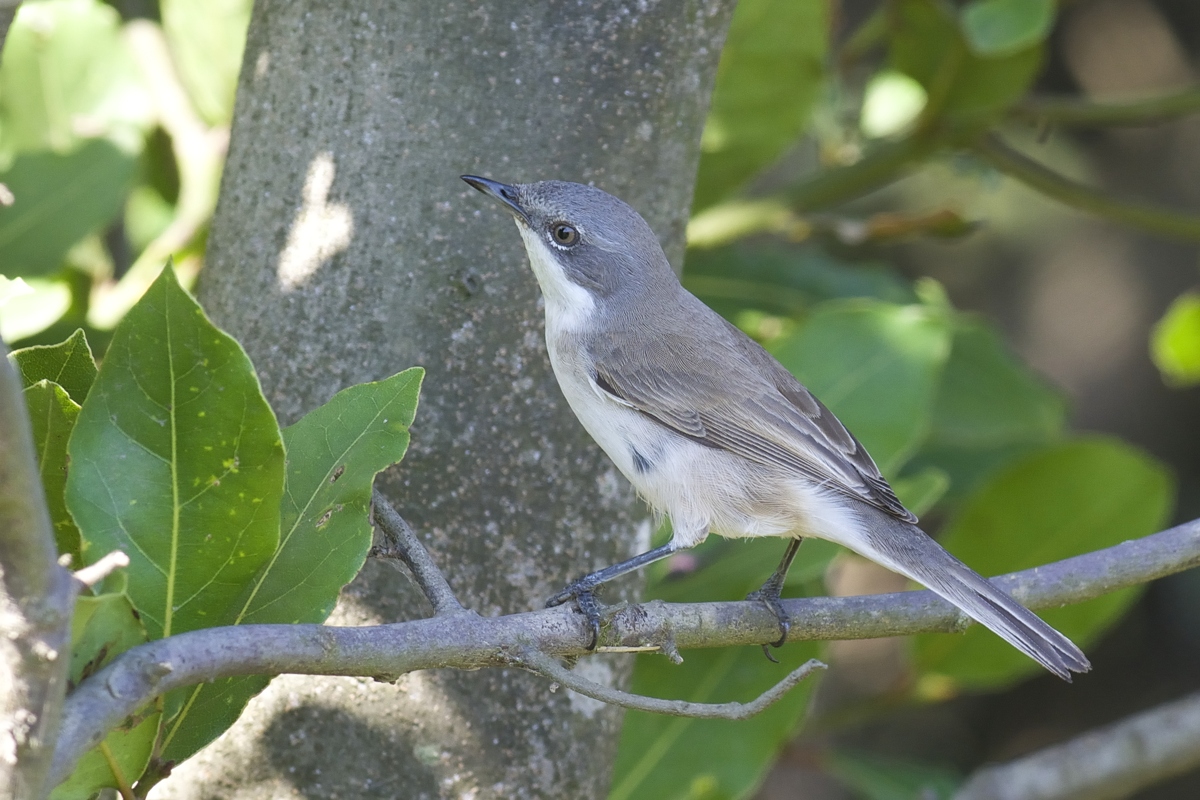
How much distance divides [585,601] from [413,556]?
0.34 meters

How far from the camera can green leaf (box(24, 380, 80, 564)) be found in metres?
1.92

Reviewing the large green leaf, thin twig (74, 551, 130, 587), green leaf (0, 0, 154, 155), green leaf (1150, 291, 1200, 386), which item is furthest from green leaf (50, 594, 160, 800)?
green leaf (1150, 291, 1200, 386)

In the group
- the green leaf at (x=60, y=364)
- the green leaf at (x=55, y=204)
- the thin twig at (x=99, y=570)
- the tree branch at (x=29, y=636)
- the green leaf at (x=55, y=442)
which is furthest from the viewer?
the green leaf at (x=55, y=204)

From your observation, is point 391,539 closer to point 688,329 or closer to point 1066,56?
point 688,329

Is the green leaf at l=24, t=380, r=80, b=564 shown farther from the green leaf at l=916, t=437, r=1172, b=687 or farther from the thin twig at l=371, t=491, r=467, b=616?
A: the green leaf at l=916, t=437, r=1172, b=687

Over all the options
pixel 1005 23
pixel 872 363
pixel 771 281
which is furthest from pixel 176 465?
pixel 771 281

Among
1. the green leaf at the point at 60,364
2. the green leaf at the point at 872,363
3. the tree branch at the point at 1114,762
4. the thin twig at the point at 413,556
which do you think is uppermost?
the green leaf at the point at 60,364

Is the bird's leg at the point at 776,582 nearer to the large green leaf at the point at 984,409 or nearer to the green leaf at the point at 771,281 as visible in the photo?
the large green leaf at the point at 984,409

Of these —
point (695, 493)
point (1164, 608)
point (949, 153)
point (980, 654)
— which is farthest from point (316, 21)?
point (1164, 608)

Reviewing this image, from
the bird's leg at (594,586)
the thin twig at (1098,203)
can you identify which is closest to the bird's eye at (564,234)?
the bird's leg at (594,586)

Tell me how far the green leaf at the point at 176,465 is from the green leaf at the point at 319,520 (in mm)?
60

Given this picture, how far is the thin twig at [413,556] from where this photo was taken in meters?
1.98

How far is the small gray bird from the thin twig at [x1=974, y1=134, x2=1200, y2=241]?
137 centimetres

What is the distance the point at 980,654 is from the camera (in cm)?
413
